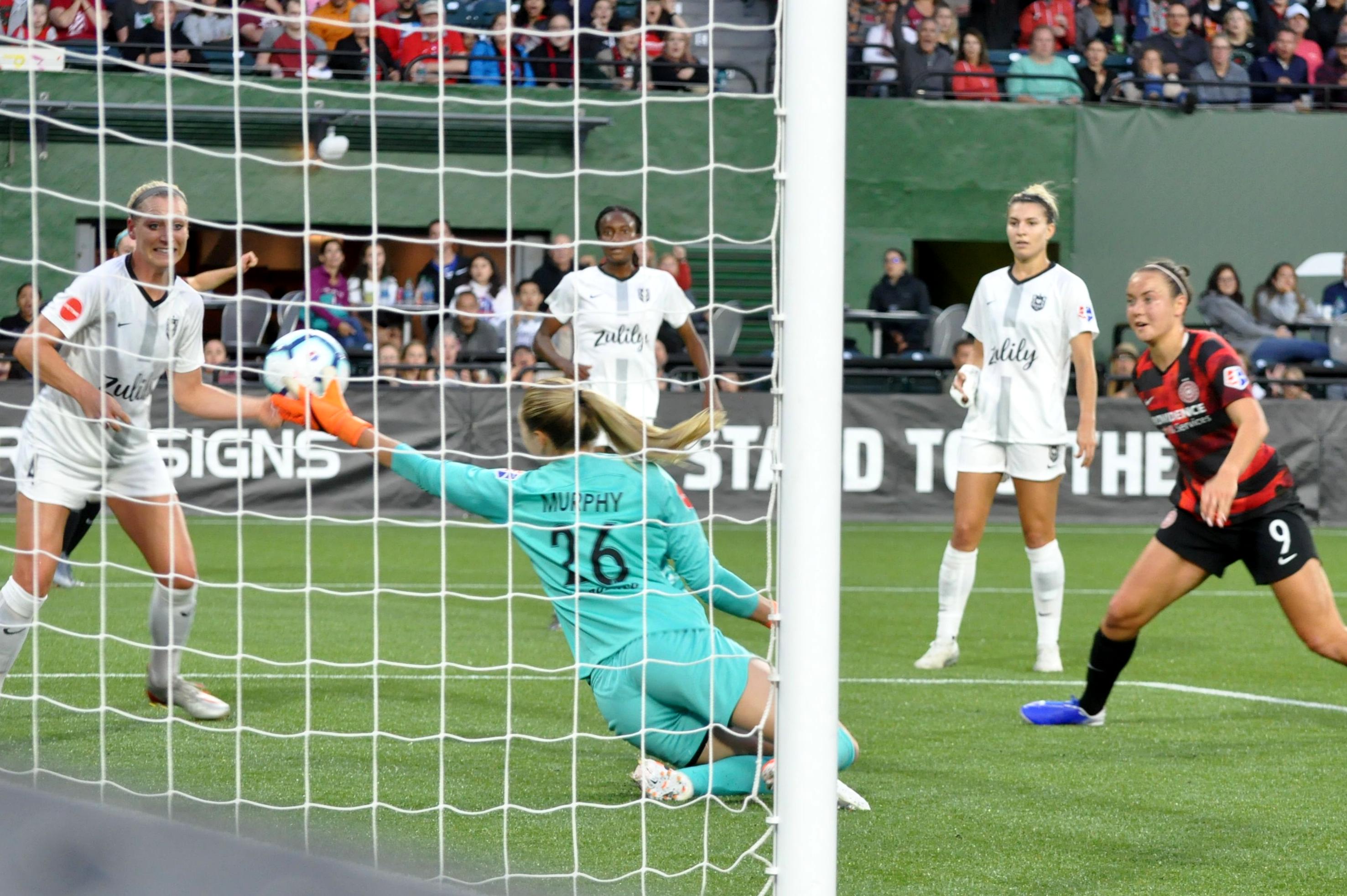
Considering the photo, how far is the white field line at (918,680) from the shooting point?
633 cm

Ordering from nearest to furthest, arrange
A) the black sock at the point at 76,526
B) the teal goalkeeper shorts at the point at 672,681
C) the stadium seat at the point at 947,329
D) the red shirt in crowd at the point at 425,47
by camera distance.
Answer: the teal goalkeeper shorts at the point at 672,681 < the black sock at the point at 76,526 < the red shirt in crowd at the point at 425,47 < the stadium seat at the point at 947,329

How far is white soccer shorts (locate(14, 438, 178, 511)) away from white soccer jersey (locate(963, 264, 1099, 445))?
3.42m

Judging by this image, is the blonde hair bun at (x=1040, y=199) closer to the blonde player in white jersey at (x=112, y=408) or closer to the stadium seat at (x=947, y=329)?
the blonde player in white jersey at (x=112, y=408)

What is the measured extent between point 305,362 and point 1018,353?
374 centimetres

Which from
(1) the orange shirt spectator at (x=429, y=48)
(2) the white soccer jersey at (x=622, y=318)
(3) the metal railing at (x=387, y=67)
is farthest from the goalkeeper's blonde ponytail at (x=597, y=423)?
(1) the orange shirt spectator at (x=429, y=48)

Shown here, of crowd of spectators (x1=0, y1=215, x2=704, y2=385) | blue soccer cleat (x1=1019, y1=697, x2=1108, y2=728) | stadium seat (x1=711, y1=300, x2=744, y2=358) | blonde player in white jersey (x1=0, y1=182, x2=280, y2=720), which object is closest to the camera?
blonde player in white jersey (x1=0, y1=182, x2=280, y2=720)

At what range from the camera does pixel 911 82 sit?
18031 millimetres

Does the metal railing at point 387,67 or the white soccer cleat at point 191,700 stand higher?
the metal railing at point 387,67

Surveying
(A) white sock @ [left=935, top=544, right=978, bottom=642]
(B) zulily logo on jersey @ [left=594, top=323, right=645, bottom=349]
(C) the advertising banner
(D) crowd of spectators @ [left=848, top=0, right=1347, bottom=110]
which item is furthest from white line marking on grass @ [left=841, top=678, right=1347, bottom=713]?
(D) crowd of spectators @ [left=848, top=0, right=1347, bottom=110]

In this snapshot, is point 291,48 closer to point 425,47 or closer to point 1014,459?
point 425,47

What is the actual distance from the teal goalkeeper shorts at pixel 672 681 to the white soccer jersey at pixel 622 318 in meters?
3.31

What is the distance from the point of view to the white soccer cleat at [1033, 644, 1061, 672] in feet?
23.4

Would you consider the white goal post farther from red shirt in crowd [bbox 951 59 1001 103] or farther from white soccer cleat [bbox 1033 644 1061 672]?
red shirt in crowd [bbox 951 59 1001 103]

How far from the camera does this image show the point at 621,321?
7984mm
